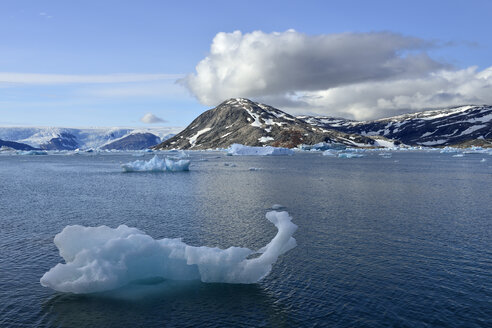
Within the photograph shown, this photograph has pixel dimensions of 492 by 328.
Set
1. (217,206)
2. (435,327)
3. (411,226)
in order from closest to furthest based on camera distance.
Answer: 1. (435,327)
2. (411,226)
3. (217,206)

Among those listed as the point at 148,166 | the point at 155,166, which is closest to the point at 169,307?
the point at 155,166

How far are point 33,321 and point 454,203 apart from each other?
3856 cm

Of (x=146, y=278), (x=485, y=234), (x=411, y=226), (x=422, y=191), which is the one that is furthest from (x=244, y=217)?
(x=422, y=191)

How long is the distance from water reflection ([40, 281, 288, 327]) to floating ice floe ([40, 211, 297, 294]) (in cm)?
45

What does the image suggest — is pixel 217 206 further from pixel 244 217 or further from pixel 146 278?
pixel 146 278

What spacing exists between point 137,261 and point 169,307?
3.39 m

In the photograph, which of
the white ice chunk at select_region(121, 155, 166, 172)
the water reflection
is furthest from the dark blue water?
the white ice chunk at select_region(121, 155, 166, 172)

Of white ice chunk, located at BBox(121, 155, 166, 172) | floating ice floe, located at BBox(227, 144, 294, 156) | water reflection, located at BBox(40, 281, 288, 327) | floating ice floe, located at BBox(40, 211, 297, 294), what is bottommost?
water reflection, located at BBox(40, 281, 288, 327)

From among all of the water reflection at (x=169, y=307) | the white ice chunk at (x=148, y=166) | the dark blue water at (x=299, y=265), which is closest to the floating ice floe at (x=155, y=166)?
the white ice chunk at (x=148, y=166)

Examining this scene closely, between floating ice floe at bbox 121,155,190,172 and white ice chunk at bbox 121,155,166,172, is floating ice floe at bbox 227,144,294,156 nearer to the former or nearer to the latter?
floating ice floe at bbox 121,155,190,172

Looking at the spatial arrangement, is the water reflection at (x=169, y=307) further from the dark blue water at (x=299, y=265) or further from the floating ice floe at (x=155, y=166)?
the floating ice floe at (x=155, y=166)

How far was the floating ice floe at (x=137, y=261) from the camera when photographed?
15766mm

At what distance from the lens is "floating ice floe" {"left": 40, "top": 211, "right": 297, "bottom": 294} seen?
15.8 meters

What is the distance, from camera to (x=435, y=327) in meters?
13.0
